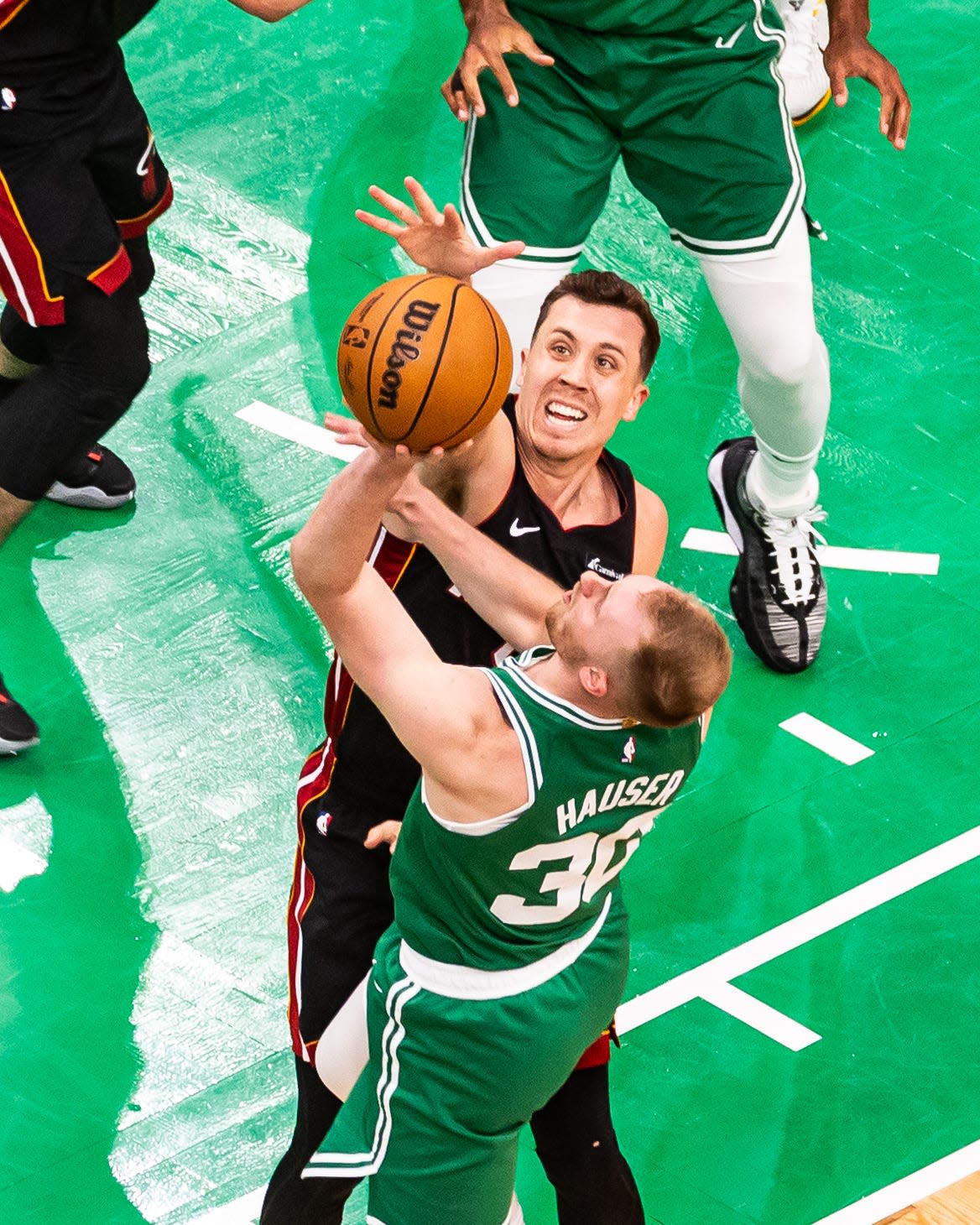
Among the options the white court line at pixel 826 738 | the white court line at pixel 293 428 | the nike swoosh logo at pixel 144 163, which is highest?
the nike swoosh logo at pixel 144 163

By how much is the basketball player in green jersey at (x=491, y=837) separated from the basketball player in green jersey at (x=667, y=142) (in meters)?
1.72

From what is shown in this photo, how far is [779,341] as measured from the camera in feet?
16.7

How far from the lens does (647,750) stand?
329 cm

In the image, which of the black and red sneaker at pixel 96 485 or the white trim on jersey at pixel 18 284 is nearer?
the white trim on jersey at pixel 18 284

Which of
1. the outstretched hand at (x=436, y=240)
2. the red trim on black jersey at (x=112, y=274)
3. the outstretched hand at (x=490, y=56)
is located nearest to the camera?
the outstretched hand at (x=436, y=240)

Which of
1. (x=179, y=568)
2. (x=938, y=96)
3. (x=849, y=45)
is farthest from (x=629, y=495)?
(x=938, y=96)

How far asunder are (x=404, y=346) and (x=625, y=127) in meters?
1.83

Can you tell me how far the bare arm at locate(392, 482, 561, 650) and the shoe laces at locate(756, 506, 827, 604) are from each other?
215 centimetres

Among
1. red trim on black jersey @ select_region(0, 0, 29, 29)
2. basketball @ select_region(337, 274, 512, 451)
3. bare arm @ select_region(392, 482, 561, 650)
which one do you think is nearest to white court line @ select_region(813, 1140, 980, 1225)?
bare arm @ select_region(392, 482, 561, 650)

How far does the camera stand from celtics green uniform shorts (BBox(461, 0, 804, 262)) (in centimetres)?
474

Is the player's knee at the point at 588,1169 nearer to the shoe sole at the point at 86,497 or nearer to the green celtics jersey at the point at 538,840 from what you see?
the green celtics jersey at the point at 538,840

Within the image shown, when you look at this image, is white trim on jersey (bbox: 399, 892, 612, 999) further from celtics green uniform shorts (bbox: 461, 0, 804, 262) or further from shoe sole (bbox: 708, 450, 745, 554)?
shoe sole (bbox: 708, 450, 745, 554)

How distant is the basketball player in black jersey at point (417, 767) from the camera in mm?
3807

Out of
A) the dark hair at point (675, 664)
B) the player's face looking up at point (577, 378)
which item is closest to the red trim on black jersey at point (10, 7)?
the player's face looking up at point (577, 378)
